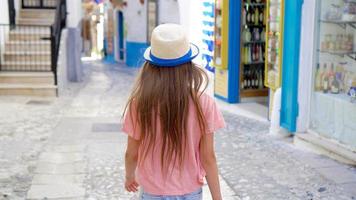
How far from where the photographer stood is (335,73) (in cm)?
585

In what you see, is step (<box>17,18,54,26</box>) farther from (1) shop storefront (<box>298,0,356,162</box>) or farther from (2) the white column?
(1) shop storefront (<box>298,0,356,162</box>)

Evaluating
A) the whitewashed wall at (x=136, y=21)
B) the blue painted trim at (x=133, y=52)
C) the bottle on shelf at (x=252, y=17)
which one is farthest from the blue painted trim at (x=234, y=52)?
the blue painted trim at (x=133, y=52)

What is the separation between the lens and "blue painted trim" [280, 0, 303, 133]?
596 centimetres

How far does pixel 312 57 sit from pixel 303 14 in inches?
19.4

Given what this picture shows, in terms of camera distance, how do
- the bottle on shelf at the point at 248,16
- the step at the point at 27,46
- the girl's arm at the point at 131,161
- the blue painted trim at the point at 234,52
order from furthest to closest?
the step at the point at 27,46, the bottle on shelf at the point at 248,16, the blue painted trim at the point at 234,52, the girl's arm at the point at 131,161

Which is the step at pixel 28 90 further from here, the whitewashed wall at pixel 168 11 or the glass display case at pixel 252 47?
the whitewashed wall at pixel 168 11

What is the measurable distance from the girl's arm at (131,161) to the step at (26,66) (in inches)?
338

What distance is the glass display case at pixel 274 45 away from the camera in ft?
21.2

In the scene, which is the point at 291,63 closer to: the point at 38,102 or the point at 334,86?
the point at 334,86

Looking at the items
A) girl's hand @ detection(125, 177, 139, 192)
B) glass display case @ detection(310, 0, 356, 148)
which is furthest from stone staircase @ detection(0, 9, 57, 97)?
girl's hand @ detection(125, 177, 139, 192)

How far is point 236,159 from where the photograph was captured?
18.5ft

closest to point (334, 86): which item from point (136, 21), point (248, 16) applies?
point (248, 16)

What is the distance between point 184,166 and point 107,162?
322 cm

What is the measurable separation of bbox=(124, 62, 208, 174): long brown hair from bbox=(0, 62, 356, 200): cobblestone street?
2.25m
